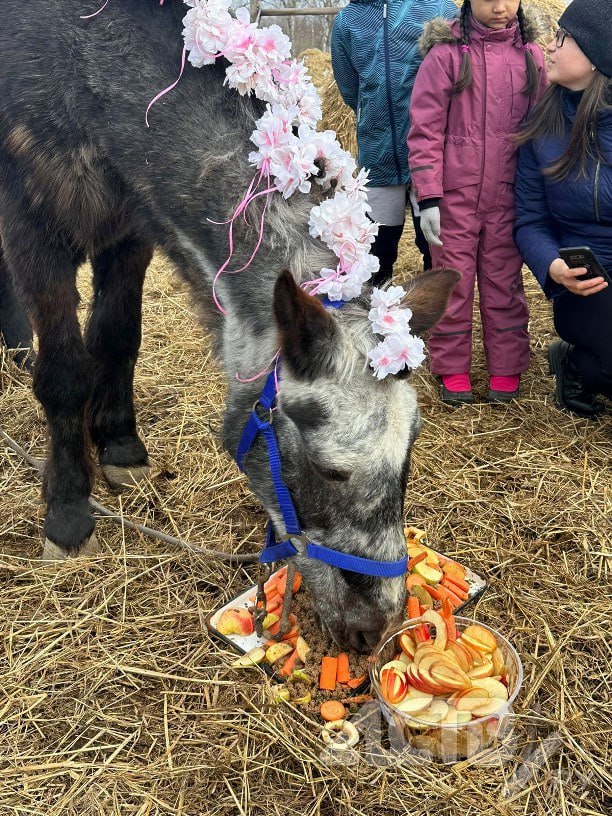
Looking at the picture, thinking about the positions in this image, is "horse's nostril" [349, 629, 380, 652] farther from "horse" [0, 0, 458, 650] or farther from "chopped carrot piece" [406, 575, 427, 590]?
"chopped carrot piece" [406, 575, 427, 590]

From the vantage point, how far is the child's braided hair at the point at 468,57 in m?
3.73

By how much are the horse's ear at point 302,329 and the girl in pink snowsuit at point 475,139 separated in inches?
87.1

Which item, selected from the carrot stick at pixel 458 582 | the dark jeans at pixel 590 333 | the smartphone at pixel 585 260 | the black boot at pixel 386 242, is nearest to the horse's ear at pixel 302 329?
the carrot stick at pixel 458 582

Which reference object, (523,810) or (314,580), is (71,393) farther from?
(523,810)

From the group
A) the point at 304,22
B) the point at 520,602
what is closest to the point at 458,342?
the point at 520,602

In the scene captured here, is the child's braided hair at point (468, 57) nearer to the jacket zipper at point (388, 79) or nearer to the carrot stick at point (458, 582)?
the jacket zipper at point (388, 79)

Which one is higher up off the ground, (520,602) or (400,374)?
(400,374)

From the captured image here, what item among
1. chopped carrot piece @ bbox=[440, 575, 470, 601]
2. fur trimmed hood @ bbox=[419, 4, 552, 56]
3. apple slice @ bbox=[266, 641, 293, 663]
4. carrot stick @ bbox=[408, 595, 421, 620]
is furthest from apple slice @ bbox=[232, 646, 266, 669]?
fur trimmed hood @ bbox=[419, 4, 552, 56]

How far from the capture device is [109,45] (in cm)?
261

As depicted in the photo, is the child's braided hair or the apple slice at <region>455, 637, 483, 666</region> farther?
the child's braided hair

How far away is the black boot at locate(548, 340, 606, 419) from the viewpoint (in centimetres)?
411

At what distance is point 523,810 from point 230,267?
1873 mm

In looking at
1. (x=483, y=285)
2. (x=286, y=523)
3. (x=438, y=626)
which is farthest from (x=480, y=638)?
(x=483, y=285)

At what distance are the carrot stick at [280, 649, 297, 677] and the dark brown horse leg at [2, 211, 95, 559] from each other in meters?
1.18
